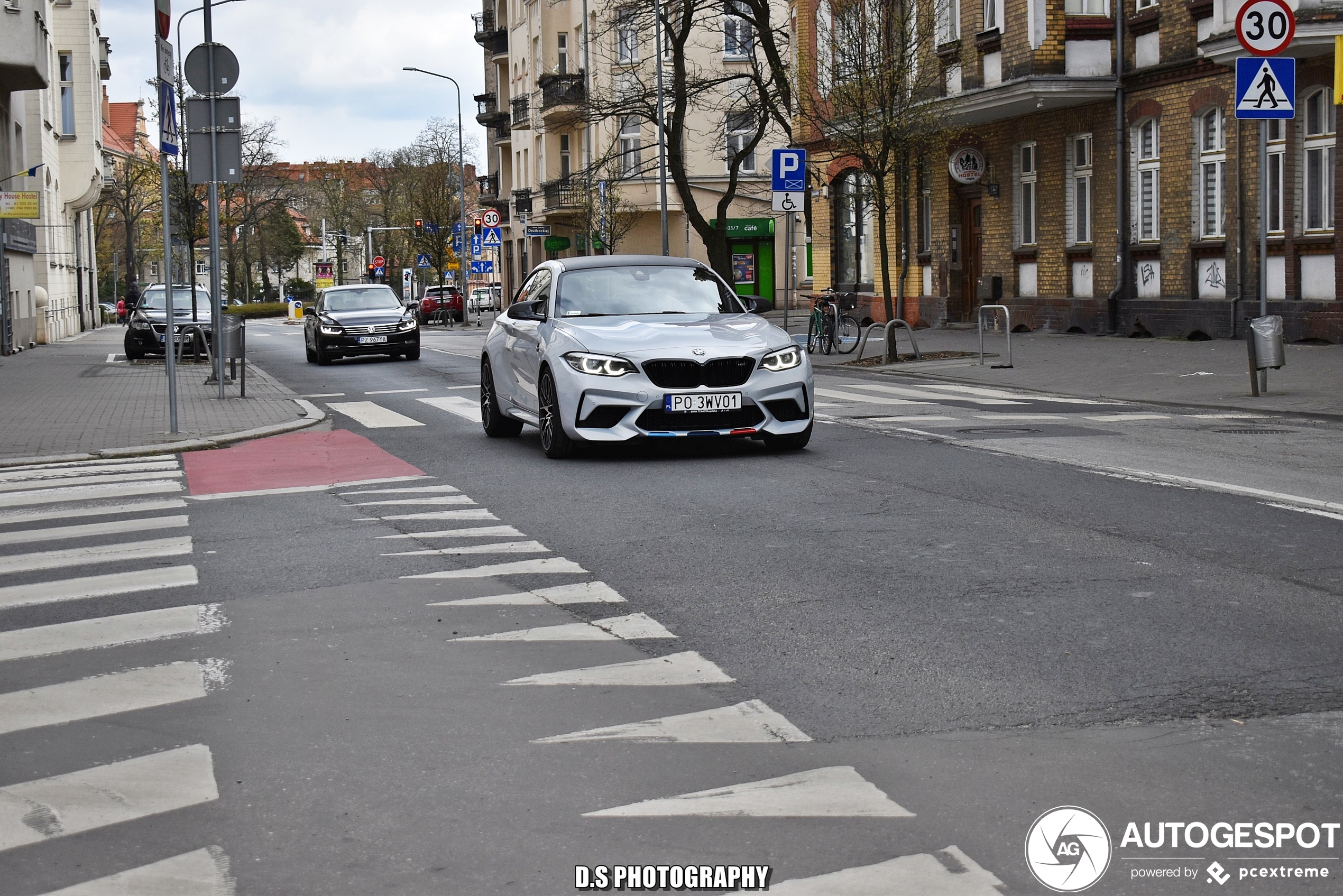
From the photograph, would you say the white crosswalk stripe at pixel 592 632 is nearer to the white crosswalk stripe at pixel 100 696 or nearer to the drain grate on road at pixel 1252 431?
the white crosswalk stripe at pixel 100 696

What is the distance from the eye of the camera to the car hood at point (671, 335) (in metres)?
12.0

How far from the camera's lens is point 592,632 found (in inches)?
250

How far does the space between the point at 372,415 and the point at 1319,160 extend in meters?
14.5

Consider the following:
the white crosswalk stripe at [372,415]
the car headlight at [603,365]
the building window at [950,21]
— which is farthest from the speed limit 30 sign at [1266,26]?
the building window at [950,21]

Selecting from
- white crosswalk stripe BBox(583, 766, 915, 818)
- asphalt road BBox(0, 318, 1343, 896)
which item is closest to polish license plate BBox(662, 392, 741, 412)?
asphalt road BBox(0, 318, 1343, 896)

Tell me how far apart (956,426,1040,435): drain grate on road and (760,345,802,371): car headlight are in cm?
217

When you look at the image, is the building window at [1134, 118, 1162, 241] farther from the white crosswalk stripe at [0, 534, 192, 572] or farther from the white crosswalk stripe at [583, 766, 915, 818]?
the white crosswalk stripe at [583, 766, 915, 818]

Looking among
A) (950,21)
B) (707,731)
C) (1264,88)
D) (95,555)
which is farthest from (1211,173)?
(707,731)

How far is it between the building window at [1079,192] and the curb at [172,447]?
59.6 ft

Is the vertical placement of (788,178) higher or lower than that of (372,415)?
higher

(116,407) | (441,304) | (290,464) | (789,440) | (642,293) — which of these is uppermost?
(441,304)

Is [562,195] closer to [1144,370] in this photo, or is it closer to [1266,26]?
[1144,370]

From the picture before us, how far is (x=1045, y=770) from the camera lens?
14.6 ft

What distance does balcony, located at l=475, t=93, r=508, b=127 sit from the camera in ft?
278
